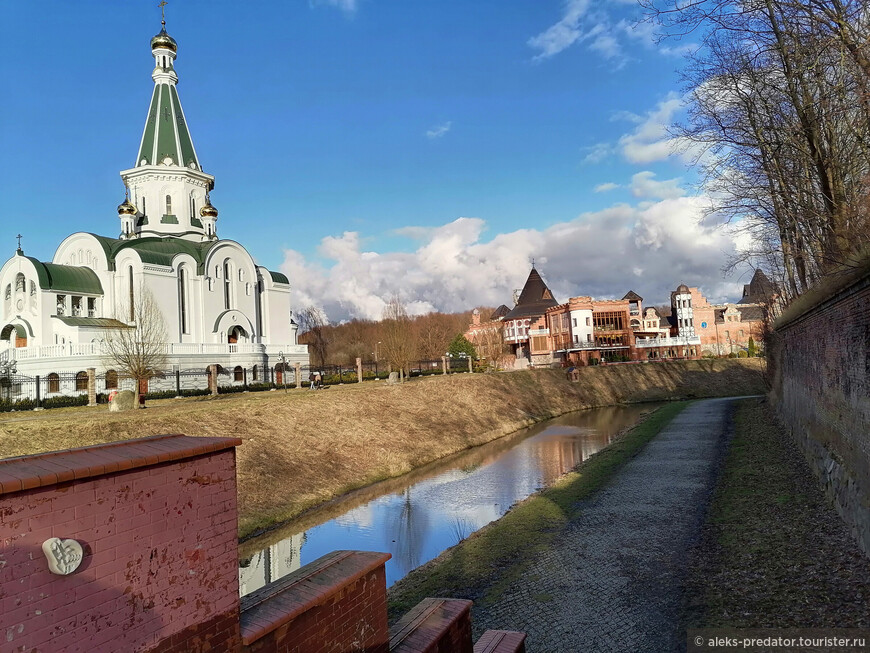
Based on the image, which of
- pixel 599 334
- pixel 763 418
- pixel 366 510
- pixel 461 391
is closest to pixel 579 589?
pixel 366 510

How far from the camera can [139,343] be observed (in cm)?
2875

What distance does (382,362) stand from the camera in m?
51.4

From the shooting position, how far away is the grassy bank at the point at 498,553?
9227 millimetres

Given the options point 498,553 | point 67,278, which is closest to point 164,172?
point 67,278

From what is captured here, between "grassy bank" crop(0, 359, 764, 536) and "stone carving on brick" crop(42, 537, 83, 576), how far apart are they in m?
12.3

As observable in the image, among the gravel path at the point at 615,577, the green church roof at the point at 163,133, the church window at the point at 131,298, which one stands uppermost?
the green church roof at the point at 163,133

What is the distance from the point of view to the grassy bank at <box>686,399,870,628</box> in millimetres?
6805

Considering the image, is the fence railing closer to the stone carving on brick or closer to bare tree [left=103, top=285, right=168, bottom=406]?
bare tree [left=103, top=285, right=168, bottom=406]

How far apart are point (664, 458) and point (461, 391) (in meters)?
18.1

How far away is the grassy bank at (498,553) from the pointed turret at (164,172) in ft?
131

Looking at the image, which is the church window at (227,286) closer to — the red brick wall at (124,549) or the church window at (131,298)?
the church window at (131,298)

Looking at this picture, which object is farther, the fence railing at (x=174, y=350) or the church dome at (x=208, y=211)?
the church dome at (x=208, y=211)

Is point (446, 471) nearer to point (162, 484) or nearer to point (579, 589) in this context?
point (579, 589)

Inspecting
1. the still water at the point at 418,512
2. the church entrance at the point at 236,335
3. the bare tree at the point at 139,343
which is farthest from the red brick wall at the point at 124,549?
the church entrance at the point at 236,335
